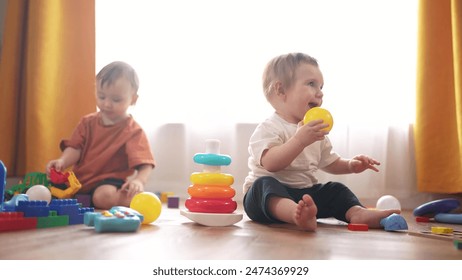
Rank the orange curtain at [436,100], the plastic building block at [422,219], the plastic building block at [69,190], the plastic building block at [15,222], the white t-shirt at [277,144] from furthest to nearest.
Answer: the orange curtain at [436,100] → the plastic building block at [69,190] → the plastic building block at [422,219] → the white t-shirt at [277,144] → the plastic building block at [15,222]

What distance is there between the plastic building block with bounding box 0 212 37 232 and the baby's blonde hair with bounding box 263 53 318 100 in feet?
2.32

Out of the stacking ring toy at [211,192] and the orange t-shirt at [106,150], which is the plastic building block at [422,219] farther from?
the orange t-shirt at [106,150]

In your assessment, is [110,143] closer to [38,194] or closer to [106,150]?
[106,150]

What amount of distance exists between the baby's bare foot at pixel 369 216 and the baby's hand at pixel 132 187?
2.32 feet

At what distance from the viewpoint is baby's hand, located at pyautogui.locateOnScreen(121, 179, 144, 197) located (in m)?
1.65

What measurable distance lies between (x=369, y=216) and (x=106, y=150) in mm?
978

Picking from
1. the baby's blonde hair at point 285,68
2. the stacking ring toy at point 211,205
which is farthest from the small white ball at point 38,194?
the baby's blonde hair at point 285,68

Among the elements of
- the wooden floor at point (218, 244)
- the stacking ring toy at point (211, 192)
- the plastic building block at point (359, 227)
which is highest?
the stacking ring toy at point (211, 192)

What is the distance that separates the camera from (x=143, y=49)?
2.26 metres

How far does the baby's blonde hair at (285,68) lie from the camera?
1400 millimetres

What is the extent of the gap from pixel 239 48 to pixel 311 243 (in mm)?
1402

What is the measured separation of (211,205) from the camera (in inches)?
47.1

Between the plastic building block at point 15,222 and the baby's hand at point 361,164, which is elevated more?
the baby's hand at point 361,164

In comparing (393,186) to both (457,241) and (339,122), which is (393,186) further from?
(457,241)
